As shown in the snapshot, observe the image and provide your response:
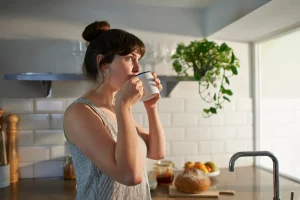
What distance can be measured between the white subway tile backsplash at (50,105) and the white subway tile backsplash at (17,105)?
36 mm

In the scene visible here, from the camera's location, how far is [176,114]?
5.99 feet

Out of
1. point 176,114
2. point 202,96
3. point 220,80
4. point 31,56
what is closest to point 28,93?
point 31,56

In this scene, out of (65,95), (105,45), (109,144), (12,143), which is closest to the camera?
(109,144)

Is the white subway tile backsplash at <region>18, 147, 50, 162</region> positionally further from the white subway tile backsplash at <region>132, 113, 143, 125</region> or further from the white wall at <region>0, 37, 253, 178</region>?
the white subway tile backsplash at <region>132, 113, 143, 125</region>

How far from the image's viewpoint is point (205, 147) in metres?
1.87

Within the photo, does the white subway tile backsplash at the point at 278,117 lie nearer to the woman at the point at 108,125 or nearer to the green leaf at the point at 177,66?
the green leaf at the point at 177,66

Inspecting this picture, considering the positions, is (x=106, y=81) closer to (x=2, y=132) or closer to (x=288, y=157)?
(x=2, y=132)

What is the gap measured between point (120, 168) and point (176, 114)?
106 centimetres

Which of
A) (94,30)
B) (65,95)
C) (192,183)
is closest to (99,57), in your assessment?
(94,30)

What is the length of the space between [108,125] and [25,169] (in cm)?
98

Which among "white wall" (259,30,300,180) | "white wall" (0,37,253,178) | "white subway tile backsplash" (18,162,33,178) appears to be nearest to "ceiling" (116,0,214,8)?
"white wall" (0,37,253,178)

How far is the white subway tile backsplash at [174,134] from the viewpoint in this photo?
1816 millimetres

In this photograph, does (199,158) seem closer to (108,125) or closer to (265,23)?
(265,23)

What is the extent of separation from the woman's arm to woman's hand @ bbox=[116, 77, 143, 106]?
Answer: 0.06 ft
